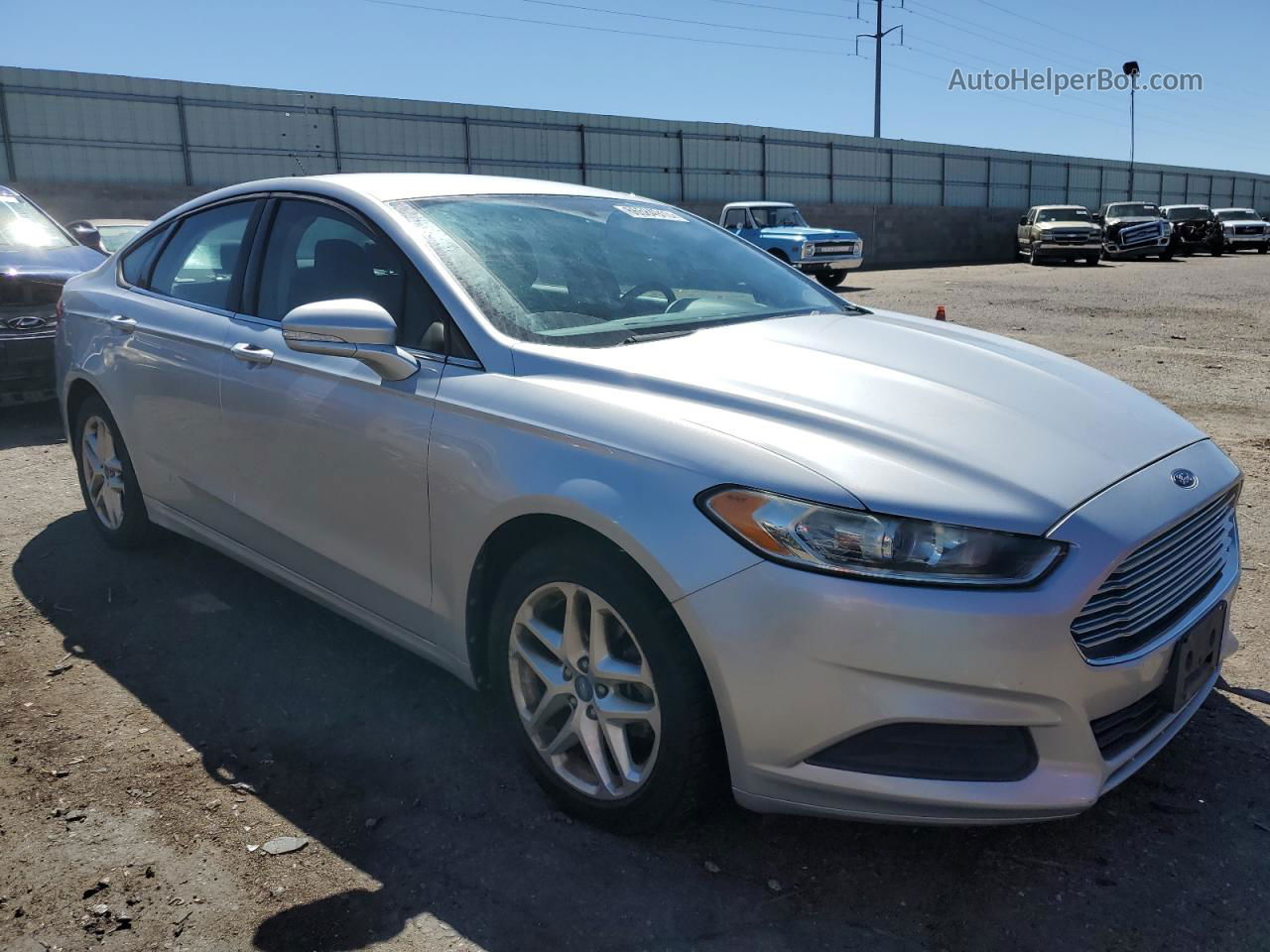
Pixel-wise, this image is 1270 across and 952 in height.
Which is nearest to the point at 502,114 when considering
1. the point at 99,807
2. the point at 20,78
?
the point at 20,78

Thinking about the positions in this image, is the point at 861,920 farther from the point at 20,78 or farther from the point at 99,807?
the point at 20,78

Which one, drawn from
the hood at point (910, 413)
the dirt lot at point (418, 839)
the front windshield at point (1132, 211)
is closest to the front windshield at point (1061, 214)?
the front windshield at point (1132, 211)

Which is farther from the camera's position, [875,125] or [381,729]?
[875,125]

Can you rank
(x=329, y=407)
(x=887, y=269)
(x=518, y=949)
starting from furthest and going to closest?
(x=887, y=269), (x=329, y=407), (x=518, y=949)

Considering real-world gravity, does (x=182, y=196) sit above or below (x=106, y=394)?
above

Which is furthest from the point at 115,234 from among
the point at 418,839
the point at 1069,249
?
the point at 1069,249

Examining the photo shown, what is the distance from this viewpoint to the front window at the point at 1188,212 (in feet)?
115

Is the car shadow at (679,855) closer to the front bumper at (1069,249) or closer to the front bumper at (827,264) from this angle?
the front bumper at (827,264)

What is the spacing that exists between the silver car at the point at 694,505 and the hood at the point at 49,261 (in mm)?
4485

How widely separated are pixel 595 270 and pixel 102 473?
273 centimetres

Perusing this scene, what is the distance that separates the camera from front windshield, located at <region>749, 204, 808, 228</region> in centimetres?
2391

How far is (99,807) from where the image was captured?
2.85 metres

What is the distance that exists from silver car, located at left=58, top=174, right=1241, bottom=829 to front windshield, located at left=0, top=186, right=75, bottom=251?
5.20 metres

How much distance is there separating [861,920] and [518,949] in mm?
749
